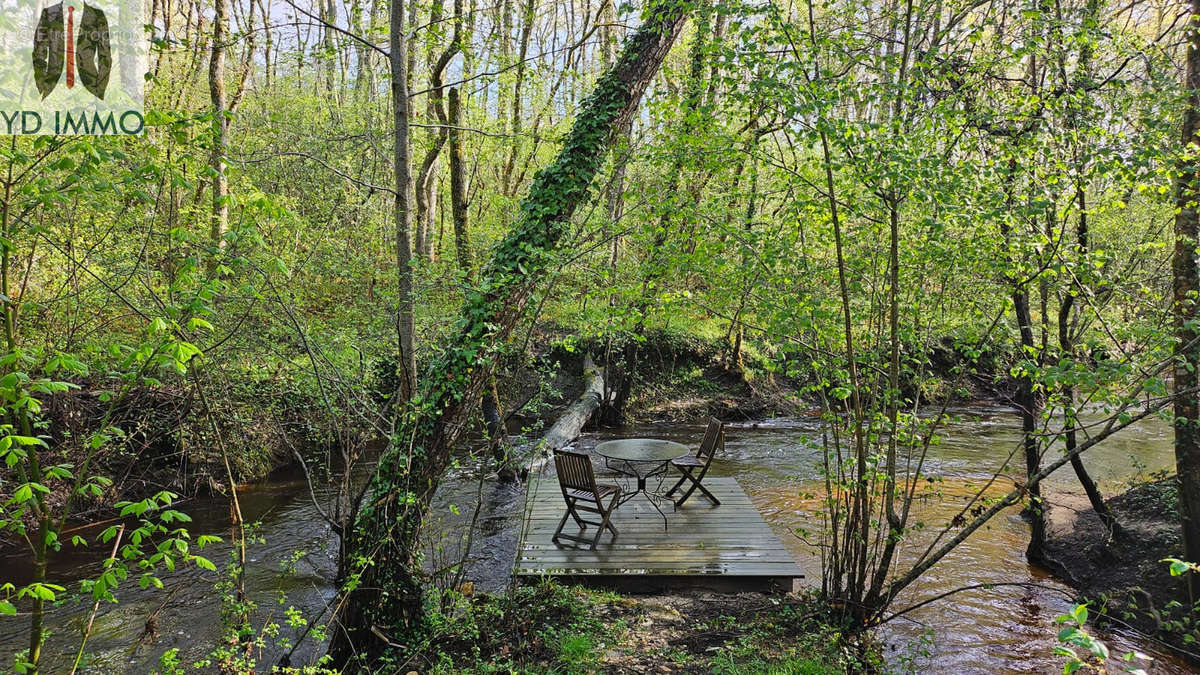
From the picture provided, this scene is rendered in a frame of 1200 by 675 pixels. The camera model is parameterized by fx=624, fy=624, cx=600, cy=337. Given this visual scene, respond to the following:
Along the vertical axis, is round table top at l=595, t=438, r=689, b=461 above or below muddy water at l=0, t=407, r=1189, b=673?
above

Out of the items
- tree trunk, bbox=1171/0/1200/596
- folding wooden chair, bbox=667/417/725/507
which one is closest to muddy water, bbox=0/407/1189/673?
folding wooden chair, bbox=667/417/725/507

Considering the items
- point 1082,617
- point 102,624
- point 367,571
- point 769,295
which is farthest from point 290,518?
point 1082,617

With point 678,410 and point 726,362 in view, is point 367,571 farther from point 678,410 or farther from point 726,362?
point 726,362

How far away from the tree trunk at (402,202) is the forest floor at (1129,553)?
609 centimetres

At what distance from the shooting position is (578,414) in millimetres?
11773

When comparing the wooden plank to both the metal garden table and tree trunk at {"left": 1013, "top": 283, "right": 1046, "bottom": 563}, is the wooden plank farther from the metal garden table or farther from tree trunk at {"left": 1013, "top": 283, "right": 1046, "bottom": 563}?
tree trunk at {"left": 1013, "top": 283, "right": 1046, "bottom": 563}

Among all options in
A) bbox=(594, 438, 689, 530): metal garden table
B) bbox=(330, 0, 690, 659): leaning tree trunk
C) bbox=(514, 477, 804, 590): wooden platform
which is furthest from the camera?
bbox=(594, 438, 689, 530): metal garden table

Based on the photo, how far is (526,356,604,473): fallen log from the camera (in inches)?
398

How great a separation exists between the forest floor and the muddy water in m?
0.28

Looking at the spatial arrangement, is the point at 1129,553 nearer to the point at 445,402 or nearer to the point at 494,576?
the point at 494,576

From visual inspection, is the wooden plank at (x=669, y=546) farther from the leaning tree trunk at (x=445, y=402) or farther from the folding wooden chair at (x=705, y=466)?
the leaning tree trunk at (x=445, y=402)

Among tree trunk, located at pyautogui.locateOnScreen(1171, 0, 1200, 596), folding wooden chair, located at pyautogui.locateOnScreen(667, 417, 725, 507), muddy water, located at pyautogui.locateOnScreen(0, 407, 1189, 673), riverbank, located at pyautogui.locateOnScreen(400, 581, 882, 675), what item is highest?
tree trunk, located at pyautogui.locateOnScreen(1171, 0, 1200, 596)

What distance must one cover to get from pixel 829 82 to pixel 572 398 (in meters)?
10.6

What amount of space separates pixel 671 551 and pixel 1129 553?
4604 millimetres
